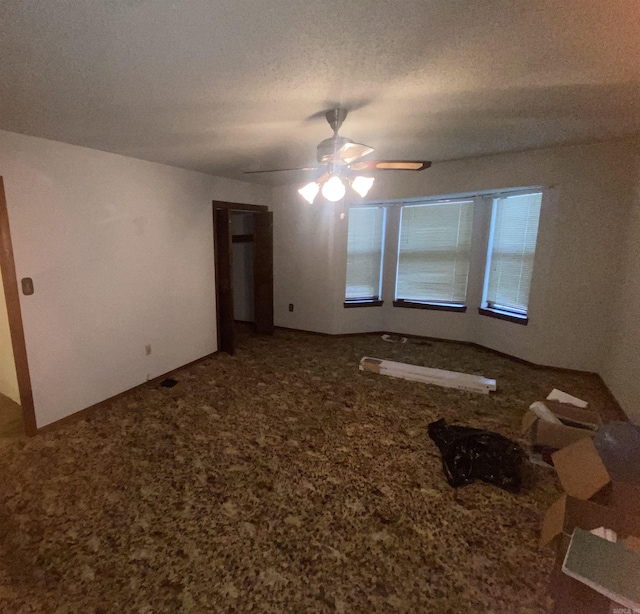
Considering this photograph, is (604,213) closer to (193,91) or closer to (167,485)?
(193,91)

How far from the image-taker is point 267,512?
1971 mm

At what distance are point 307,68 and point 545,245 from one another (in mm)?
3346

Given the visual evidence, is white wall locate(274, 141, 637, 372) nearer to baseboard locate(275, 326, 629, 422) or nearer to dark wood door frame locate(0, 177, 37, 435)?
baseboard locate(275, 326, 629, 422)

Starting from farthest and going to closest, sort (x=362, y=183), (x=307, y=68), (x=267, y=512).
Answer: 1. (x=362, y=183)
2. (x=267, y=512)
3. (x=307, y=68)

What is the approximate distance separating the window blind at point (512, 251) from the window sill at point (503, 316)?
0.09 meters

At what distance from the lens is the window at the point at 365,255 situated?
5.02 m

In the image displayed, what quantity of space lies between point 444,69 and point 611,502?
7.80ft

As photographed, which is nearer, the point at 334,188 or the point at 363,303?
the point at 334,188

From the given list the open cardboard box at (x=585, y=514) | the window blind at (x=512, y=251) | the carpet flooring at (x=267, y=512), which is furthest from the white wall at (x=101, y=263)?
the window blind at (x=512, y=251)

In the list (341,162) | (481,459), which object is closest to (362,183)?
(341,162)

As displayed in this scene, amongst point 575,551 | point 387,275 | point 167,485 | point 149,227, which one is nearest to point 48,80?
point 149,227

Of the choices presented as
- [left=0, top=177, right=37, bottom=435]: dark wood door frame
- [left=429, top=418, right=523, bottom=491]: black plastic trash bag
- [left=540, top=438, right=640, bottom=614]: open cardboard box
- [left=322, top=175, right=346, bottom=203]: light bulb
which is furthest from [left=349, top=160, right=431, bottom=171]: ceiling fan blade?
[left=0, top=177, right=37, bottom=435]: dark wood door frame

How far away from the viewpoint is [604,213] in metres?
3.42

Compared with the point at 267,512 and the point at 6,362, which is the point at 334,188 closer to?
the point at 267,512
